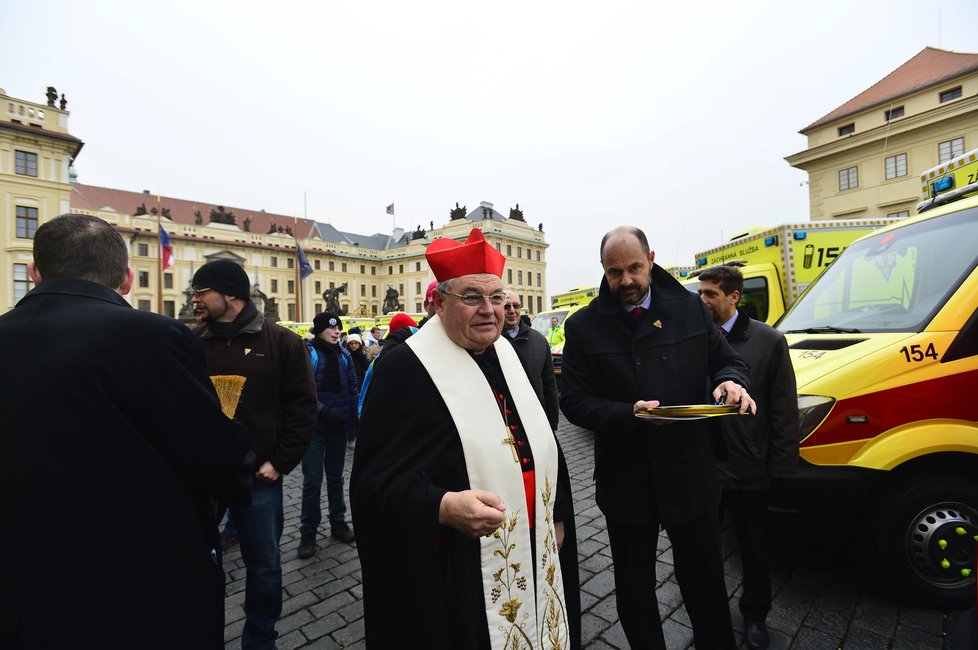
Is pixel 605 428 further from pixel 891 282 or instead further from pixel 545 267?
pixel 545 267

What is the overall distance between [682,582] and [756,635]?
0.75 m

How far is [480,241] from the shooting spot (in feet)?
6.48

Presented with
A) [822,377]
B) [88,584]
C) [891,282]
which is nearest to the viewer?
[88,584]

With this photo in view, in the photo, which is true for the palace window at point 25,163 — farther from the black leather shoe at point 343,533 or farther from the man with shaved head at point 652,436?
the man with shaved head at point 652,436

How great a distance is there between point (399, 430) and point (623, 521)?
1217 mm

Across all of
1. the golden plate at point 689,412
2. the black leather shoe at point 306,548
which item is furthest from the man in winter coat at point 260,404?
the golden plate at point 689,412

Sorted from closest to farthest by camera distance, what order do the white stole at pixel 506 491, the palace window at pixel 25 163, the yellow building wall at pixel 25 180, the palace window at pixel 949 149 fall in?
the white stole at pixel 506 491 < the palace window at pixel 949 149 < the yellow building wall at pixel 25 180 < the palace window at pixel 25 163

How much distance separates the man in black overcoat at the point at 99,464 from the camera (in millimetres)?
1332

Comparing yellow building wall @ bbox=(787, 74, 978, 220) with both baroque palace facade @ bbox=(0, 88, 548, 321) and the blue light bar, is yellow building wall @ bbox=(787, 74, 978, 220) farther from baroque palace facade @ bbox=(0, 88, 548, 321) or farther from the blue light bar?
the blue light bar

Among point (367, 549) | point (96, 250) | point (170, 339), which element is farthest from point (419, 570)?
point (96, 250)

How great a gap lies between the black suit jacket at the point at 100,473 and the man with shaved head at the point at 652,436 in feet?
5.41

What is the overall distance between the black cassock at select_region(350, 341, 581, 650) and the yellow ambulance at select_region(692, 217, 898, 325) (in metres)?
7.19

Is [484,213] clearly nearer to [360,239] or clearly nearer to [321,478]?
[360,239]

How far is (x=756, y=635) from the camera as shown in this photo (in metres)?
2.59
